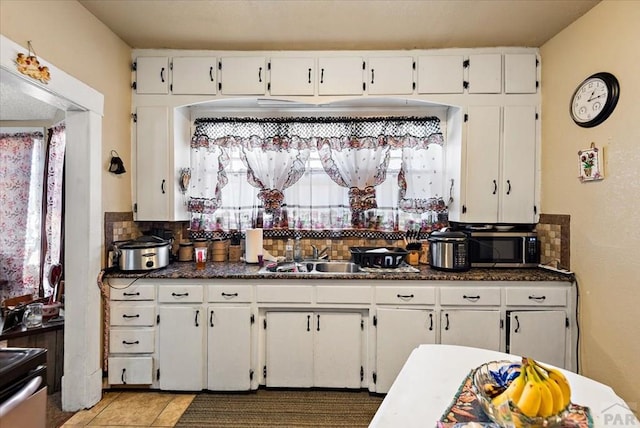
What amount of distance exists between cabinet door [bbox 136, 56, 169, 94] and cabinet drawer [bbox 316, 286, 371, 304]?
6.91 feet

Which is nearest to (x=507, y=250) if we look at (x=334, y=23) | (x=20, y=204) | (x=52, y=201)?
(x=334, y=23)

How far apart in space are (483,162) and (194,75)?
2.53 metres

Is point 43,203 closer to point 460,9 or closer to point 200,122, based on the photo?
point 200,122

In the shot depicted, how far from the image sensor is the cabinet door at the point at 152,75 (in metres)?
2.59

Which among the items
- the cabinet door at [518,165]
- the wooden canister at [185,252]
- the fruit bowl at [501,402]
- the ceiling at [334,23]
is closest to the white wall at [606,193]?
the cabinet door at [518,165]

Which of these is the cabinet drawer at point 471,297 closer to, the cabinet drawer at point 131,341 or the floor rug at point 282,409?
the floor rug at point 282,409

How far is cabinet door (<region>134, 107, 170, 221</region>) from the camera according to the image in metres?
2.61

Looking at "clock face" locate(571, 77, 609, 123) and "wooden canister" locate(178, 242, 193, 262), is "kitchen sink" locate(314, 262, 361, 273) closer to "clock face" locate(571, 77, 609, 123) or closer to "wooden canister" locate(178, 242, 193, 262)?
"wooden canister" locate(178, 242, 193, 262)

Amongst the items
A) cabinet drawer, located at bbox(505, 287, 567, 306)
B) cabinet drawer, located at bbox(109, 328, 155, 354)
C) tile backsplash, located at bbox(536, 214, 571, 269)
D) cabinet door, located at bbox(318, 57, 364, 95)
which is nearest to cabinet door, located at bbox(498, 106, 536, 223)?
tile backsplash, located at bbox(536, 214, 571, 269)

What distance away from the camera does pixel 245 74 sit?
8.50 feet

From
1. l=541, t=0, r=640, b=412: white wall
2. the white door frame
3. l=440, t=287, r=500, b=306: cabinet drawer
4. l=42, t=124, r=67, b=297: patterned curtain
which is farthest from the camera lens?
l=42, t=124, r=67, b=297: patterned curtain

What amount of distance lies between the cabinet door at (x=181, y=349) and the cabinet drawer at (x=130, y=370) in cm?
10

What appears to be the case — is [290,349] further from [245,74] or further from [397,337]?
[245,74]

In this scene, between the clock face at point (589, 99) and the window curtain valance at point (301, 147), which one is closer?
the clock face at point (589, 99)
